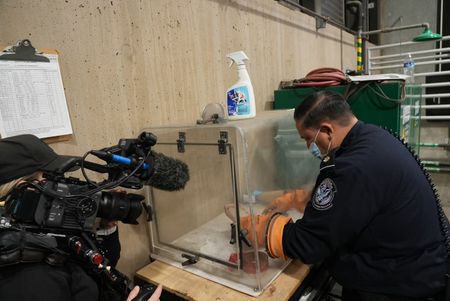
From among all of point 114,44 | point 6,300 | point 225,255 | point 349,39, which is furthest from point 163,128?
point 349,39

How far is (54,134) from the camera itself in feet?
3.23

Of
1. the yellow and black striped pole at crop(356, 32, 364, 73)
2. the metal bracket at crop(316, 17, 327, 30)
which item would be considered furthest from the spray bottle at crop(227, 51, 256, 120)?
the yellow and black striped pole at crop(356, 32, 364, 73)

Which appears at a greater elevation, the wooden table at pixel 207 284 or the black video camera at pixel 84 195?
the black video camera at pixel 84 195

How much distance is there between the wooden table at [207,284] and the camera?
3.34 feet

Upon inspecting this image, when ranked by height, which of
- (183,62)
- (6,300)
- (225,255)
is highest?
(183,62)

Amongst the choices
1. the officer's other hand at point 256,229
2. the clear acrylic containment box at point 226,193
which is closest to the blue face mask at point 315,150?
the clear acrylic containment box at point 226,193

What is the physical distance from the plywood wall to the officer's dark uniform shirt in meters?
0.68

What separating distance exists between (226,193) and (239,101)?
378mm

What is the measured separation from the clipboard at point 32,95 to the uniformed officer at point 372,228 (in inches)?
29.1

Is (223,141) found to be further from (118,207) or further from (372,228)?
(372,228)

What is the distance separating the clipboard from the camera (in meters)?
0.89

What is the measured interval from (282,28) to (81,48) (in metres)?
1.46

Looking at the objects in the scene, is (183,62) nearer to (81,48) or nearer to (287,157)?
(81,48)

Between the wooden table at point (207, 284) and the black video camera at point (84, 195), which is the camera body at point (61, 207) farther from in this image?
the wooden table at point (207, 284)
